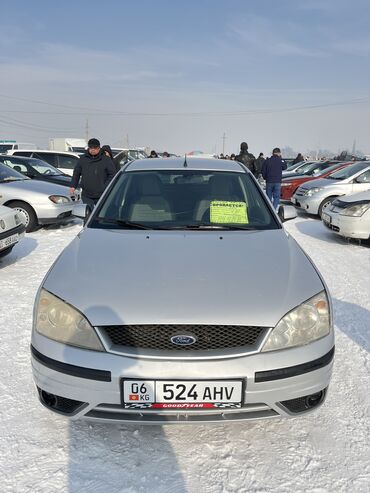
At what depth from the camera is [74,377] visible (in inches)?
76.5

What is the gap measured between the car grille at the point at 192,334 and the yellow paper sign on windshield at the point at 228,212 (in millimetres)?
1276

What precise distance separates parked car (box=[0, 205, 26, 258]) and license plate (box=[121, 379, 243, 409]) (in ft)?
13.0

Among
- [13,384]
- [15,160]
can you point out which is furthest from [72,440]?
[15,160]

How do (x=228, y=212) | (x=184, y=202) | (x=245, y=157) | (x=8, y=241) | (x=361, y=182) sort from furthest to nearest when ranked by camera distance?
(x=245, y=157), (x=361, y=182), (x=8, y=241), (x=184, y=202), (x=228, y=212)

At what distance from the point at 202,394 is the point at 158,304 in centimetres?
47

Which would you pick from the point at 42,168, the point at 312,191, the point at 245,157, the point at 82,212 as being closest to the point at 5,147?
the point at 42,168

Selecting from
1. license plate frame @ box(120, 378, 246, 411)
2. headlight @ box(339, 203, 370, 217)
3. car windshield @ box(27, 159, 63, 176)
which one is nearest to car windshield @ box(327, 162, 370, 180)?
headlight @ box(339, 203, 370, 217)

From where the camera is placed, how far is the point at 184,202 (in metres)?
3.29

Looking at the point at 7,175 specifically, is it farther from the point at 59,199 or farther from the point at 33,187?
the point at 59,199

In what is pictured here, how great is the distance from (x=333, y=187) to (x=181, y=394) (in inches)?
348

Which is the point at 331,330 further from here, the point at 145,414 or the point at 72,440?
the point at 72,440

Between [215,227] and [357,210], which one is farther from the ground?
[215,227]

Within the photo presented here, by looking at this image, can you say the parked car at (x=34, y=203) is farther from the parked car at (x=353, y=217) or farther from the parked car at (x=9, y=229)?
the parked car at (x=353, y=217)

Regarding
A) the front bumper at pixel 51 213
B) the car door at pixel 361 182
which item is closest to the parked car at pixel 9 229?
the front bumper at pixel 51 213
